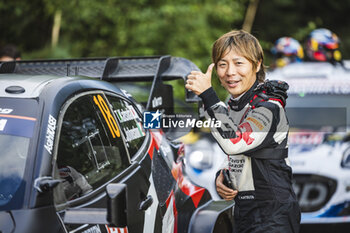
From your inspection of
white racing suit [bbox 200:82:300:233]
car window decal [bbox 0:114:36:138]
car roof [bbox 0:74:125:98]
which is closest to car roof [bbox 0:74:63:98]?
car roof [bbox 0:74:125:98]

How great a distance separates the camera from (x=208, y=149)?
6516mm

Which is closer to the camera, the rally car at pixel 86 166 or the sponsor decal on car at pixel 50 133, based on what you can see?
the rally car at pixel 86 166

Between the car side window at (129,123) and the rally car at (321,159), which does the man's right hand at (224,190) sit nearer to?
the car side window at (129,123)

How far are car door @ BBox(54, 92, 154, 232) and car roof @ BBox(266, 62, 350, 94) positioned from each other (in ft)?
15.6

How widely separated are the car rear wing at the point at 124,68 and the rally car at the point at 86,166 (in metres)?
0.27

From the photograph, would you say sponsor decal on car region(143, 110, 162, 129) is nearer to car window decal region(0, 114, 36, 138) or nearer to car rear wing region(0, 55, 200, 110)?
car rear wing region(0, 55, 200, 110)

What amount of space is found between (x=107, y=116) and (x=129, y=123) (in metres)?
0.29

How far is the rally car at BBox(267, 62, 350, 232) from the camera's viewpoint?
621 cm

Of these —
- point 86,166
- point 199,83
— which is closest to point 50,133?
point 86,166

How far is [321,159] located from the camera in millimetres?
6324

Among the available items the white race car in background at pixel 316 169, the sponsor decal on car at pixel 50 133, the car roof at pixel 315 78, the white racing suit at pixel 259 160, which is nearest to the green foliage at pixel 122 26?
the car roof at pixel 315 78

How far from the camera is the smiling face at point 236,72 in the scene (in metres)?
3.02

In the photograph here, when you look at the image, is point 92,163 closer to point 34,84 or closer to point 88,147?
point 88,147

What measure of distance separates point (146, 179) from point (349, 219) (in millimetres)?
3550
